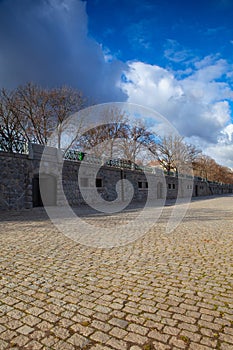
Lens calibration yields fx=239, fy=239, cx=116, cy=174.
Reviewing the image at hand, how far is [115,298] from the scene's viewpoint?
272 centimetres

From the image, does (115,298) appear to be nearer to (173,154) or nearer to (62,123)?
(62,123)

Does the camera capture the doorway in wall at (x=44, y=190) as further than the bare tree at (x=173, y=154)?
No

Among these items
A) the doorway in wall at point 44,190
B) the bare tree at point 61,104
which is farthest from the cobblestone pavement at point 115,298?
the bare tree at point 61,104

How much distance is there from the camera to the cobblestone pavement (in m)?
1.99

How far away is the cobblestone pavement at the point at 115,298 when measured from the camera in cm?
199

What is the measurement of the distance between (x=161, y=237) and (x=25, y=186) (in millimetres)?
8395

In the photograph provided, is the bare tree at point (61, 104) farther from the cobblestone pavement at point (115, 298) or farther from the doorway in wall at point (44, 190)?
the cobblestone pavement at point (115, 298)

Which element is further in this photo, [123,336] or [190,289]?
[190,289]

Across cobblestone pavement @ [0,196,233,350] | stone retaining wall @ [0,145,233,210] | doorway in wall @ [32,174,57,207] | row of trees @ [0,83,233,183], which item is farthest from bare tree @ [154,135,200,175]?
cobblestone pavement @ [0,196,233,350]

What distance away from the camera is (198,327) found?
7.06ft

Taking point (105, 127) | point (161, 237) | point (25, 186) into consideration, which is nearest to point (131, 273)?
point (161, 237)

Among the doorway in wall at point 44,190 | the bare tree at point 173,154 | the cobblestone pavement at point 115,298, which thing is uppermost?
the bare tree at point 173,154

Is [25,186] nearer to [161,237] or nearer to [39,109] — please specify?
[161,237]

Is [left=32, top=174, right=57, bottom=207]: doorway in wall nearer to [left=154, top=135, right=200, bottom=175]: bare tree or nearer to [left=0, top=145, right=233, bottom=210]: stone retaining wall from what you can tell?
[left=0, top=145, right=233, bottom=210]: stone retaining wall
